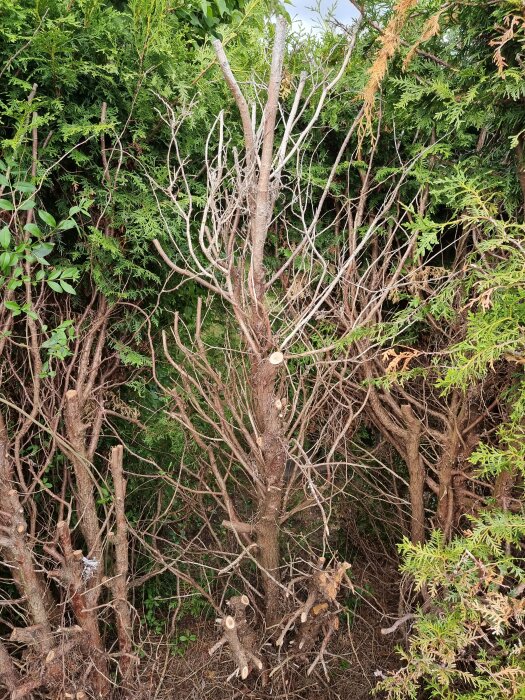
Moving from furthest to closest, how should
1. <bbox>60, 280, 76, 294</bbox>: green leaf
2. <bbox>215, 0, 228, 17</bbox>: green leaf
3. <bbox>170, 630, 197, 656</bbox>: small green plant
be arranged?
<bbox>215, 0, 228, 17</bbox>: green leaf → <bbox>170, 630, 197, 656</bbox>: small green plant → <bbox>60, 280, 76, 294</bbox>: green leaf

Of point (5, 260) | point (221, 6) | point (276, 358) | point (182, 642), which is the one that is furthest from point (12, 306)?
point (221, 6)

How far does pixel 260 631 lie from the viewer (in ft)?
9.08

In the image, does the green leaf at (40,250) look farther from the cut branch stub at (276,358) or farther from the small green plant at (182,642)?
the small green plant at (182,642)

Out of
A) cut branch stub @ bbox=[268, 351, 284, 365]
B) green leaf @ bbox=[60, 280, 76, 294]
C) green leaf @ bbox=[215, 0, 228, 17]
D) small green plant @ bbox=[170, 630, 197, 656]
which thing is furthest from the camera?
green leaf @ bbox=[215, 0, 228, 17]

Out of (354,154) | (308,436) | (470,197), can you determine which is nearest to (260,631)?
(308,436)

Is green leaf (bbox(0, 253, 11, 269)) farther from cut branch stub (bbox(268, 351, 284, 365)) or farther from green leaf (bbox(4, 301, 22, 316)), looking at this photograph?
cut branch stub (bbox(268, 351, 284, 365))

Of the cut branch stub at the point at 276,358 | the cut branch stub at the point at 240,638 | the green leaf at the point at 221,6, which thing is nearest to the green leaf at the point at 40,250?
the cut branch stub at the point at 276,358

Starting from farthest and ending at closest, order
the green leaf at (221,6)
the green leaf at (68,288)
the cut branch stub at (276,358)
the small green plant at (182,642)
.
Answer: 1. the green leaf at (221,6)
2. the small green plant at (182,642)
3. the green leaf at (68,288)
4. the cut branch stub at (276,358)

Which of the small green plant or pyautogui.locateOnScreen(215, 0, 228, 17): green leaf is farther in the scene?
pyautogui.locateOnScreen(215, 0, 228, 17): green leaf

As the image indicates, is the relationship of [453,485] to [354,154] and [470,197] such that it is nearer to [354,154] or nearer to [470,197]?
[470,197]

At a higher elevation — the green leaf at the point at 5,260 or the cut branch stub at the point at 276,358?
the green leaf at the point at 5,260

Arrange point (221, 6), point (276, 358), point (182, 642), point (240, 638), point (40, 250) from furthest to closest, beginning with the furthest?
1. point (221, 6)
2. point (182, 642)
3. point (240, 638)
4. point (40, 250)
5. point (276, 358)

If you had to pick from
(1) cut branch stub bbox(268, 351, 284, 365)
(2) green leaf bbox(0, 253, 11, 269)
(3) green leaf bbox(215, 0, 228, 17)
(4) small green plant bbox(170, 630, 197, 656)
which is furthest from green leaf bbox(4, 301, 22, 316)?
(3) green leaf bbox(215, 0, 228, 17)

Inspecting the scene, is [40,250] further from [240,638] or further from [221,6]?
[221,6]
